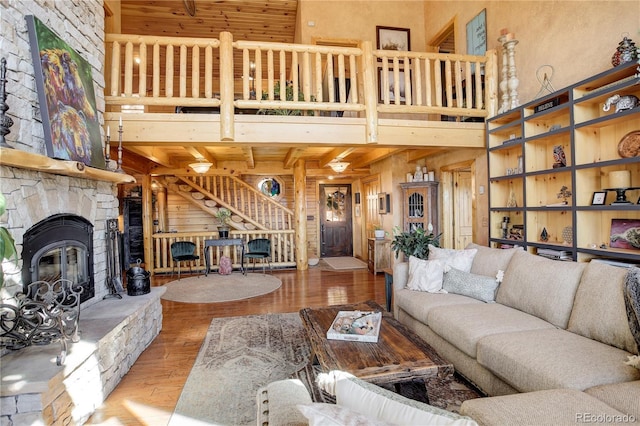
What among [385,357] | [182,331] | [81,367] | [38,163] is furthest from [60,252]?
[385,357]

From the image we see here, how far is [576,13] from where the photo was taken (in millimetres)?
3311

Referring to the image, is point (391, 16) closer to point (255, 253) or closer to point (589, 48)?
point (589, 48)

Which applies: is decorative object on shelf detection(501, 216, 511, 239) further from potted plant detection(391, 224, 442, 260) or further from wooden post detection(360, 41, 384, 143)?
wooden post detection(360, 41, 384, 143)

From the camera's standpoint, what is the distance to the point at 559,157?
349 cm

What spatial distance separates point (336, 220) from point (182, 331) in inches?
240

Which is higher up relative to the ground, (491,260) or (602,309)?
(491,260)

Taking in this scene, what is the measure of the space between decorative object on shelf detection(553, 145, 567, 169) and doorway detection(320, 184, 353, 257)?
6060 millimetres

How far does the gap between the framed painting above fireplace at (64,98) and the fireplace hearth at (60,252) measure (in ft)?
1.81

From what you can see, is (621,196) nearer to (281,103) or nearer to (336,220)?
(281,103)

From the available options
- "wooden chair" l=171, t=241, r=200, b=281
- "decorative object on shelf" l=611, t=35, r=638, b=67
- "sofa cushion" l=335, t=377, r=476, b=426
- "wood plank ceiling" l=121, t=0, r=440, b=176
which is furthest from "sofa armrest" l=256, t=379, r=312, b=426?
"wooden chair" l=171, t=241, r=200, b=281

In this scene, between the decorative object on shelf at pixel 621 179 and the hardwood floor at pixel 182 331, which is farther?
the decorative object on shelf at pixel 621 179

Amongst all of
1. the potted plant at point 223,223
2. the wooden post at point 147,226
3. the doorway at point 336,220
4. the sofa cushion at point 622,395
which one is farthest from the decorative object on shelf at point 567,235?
Answer: the wooden post at point 147,226

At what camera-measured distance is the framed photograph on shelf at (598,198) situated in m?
3.00

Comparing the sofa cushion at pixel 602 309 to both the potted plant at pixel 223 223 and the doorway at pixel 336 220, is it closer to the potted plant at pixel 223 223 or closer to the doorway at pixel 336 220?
the potted plant at pixel 223 223
